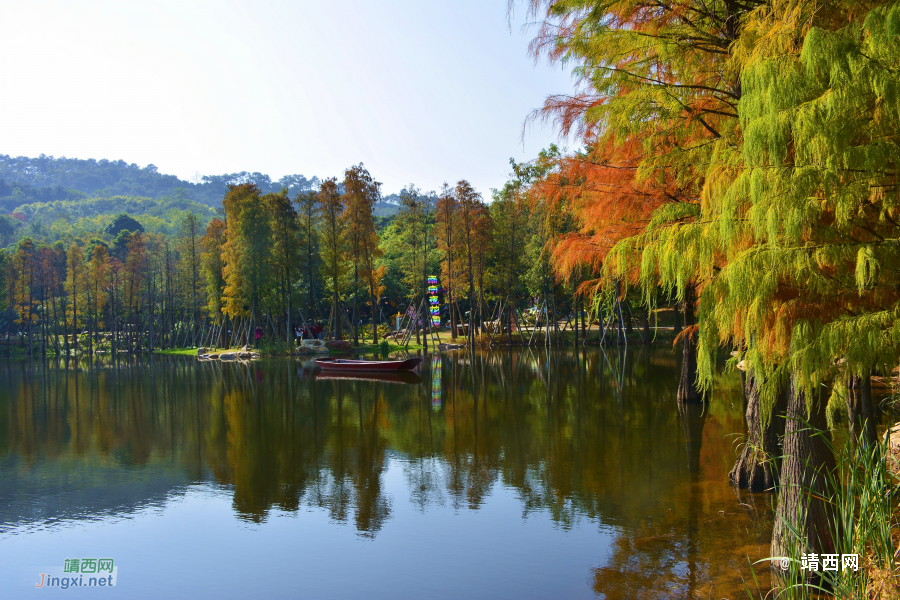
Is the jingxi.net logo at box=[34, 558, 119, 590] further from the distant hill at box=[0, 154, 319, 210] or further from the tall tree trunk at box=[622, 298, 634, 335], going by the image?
the distant hill at box=[0, 154, 319, 210]

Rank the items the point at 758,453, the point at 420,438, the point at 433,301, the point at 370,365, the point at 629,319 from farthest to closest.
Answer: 1. the point at 433,301
2. the point at 629,319
3. the point at 370,365
4. the point at 420,438
5. the point at 758,453

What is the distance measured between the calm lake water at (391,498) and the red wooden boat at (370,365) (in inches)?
291

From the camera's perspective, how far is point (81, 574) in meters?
7.12

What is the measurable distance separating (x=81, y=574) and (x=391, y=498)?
396 cm

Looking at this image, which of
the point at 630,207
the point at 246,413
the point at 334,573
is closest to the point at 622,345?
the point at 246,413

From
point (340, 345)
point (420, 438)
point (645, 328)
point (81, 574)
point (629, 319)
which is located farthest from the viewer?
point (629, 319)

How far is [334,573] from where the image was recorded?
6.87 meters

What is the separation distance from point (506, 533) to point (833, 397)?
13.3ft

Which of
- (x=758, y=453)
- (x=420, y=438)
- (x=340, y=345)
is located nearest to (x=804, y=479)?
(x=758, y=453)

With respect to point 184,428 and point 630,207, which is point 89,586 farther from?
point 184,428

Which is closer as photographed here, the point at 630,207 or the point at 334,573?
the point at 334,573

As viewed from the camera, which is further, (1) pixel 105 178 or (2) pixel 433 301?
(1) pixel 105 178

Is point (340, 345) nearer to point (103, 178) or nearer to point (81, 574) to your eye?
point (81, 574)

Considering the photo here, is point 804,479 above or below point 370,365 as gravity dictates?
above
